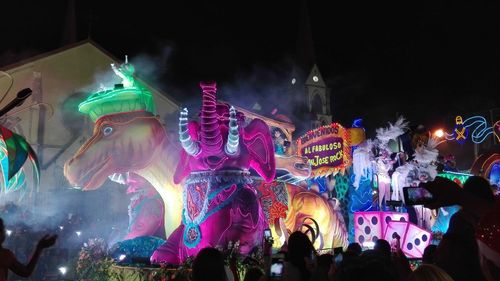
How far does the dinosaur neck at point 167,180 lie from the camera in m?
11.2

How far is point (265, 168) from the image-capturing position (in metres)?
11.2

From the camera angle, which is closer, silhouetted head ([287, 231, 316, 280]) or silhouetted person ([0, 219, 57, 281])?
silhouetted head ([287, 231, 316, 280])

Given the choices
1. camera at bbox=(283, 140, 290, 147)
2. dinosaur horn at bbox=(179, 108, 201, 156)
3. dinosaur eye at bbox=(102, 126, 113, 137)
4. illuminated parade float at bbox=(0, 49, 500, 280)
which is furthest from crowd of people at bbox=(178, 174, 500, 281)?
camera at bbox=(283, 140, 290, 147)

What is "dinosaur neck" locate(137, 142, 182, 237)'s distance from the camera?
1123 centimetres

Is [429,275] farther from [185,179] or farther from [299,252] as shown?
[185,179]

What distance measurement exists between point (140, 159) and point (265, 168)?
281cm

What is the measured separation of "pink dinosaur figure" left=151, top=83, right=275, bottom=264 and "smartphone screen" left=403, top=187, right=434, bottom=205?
6.16 metres

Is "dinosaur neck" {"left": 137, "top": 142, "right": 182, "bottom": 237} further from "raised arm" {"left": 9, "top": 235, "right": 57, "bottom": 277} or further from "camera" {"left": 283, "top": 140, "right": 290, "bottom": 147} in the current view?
"raised arm" {"left": 9, "top": 235, "right": 57, "bottom": 277}

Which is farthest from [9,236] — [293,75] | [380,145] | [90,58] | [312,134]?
[293,75]

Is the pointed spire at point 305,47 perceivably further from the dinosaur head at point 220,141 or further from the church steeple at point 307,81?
the dinosaur head at point 220,141

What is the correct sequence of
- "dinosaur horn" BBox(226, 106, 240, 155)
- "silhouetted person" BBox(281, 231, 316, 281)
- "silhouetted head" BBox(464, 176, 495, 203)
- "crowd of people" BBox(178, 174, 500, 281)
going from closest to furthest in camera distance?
"crowd of people" BBox(178, 174, 500, 281)
"silhouetted head" BBox(464, 176, 495, 203)
"silhouetted person" BBox(281, 231, 316, 281)
"dinosaur horn" BBox(226, 106, 240, 155)

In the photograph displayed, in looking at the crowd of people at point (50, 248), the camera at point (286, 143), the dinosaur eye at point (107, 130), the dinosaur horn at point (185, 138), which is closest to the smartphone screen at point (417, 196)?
the dinosaur horn at point (185, 138)

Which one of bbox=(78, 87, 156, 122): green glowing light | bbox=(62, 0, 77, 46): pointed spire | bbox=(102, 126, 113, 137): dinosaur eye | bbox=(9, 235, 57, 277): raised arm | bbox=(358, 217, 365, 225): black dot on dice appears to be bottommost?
bbox=(358, 217, 365, 225): black dot on dice

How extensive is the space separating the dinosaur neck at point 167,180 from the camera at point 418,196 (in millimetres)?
7767
